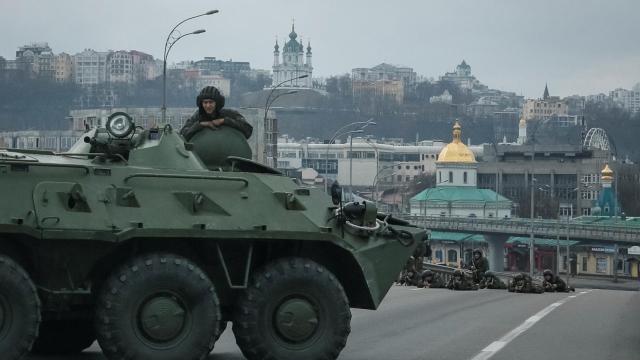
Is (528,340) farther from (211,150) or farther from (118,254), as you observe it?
(118,254)

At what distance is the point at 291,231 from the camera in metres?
14.0

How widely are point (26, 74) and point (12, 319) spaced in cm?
15128

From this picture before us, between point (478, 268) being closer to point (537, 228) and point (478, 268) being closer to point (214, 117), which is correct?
point (214, 117)

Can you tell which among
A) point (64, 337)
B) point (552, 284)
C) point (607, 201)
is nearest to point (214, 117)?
point (64, 337)

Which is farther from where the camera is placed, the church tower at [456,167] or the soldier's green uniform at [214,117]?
the church tower at [456,167]

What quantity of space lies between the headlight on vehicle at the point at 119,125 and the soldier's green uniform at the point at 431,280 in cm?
2264

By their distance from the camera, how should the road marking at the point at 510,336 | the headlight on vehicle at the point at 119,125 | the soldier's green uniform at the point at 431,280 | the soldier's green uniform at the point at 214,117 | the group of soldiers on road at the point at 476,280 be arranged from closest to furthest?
the headlight on vehicle at the point at 119,125 < the soldier's green uniform at the point at 214,117 < the road marking at the point at 510,336 < the group of soldiers on road at the point at 476,280 < the soldier's green uniform at the point at 431,280

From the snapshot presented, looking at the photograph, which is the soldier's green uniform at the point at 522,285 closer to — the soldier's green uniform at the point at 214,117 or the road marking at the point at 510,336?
the road marking at the point at 510,336

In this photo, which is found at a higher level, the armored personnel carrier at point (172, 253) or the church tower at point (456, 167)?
the armored personnel carrier at point (172, 253)

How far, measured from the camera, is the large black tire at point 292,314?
45.4ft

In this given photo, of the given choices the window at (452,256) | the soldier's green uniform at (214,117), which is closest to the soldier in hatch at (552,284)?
the soldier's green uniform at (214,117)

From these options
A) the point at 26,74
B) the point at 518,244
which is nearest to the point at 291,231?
the point at 518,244

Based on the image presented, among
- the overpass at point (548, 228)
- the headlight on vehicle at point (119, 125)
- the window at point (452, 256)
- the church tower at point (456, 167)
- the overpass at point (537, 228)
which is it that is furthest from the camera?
the church tower at point (456, 167)

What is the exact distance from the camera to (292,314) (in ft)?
46.0
